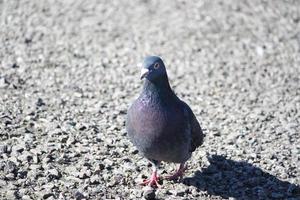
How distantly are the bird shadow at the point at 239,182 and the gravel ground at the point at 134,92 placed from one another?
0.02 m

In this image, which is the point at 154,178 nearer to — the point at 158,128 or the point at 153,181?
the point at 153,181

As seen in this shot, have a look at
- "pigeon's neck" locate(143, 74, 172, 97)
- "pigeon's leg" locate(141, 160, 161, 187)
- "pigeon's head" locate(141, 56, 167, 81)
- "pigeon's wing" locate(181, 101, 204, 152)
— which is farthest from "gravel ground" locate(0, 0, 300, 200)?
"pigeon's head" locate(141, 56, 167, 81)

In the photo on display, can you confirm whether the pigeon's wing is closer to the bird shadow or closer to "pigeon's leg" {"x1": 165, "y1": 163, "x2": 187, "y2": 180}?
"pigeon's leg" {"x1": 165, "y1": 163, "x2": 187, "y2": 180}

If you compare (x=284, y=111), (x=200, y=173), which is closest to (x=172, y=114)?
(x=200, y=173)

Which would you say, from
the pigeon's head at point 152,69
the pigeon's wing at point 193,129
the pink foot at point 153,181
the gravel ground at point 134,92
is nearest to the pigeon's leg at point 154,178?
the pink foot at point 153,181

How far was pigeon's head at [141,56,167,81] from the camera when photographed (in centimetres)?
624

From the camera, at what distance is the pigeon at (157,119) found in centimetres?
637

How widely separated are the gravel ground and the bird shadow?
0.02 meters

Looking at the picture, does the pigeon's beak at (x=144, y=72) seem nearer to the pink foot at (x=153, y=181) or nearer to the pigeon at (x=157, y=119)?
the pigeon at (x=157, y=119)

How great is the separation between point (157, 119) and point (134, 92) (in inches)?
143

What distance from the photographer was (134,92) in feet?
32.8

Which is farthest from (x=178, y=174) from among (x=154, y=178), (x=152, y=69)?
(x=152, y=69)

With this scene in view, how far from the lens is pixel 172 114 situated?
648 cm

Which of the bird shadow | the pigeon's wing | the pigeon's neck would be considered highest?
the pigeon's neck
